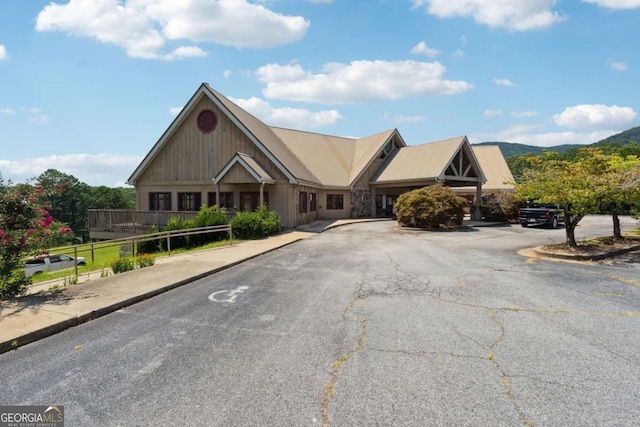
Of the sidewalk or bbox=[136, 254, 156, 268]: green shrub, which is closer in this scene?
the sidewalk

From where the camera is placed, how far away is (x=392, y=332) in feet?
18.0

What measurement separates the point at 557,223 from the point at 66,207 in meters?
86.2

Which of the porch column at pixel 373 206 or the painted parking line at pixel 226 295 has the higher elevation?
Answer: the porch column at pixel 373 206

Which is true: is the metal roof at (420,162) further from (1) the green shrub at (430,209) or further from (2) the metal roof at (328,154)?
(1) the green shrub at (430,209)

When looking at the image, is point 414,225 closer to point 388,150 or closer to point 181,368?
point 388,150

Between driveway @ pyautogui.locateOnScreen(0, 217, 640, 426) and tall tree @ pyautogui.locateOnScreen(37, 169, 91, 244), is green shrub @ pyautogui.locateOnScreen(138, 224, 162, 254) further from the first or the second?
tall tree @ pyautogui.locateOnScreen(37, 169, 91, 244)

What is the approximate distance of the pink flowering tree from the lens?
7.44 metres

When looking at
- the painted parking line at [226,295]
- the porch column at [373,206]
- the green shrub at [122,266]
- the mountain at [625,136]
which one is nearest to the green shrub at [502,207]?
the porch column at [373,206]

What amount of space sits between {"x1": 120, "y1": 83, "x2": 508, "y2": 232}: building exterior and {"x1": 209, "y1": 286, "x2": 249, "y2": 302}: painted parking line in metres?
12.7

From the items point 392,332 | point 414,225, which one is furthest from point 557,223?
point 392,332

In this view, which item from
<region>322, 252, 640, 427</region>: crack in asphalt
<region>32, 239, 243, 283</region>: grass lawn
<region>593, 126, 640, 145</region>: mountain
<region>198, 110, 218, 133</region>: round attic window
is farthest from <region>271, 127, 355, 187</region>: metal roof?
<region>593, 126, 640, 145</region>: mountain

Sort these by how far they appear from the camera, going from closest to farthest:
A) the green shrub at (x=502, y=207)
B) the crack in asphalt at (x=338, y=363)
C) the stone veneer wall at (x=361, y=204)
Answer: the crack in asphalt at (x=338, y=363) < the green shrub at (x=502, y=207) < the stone veneer wall at (x=361, y=204)

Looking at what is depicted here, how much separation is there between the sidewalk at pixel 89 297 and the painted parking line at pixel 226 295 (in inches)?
55.1

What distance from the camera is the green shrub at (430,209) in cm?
2262
